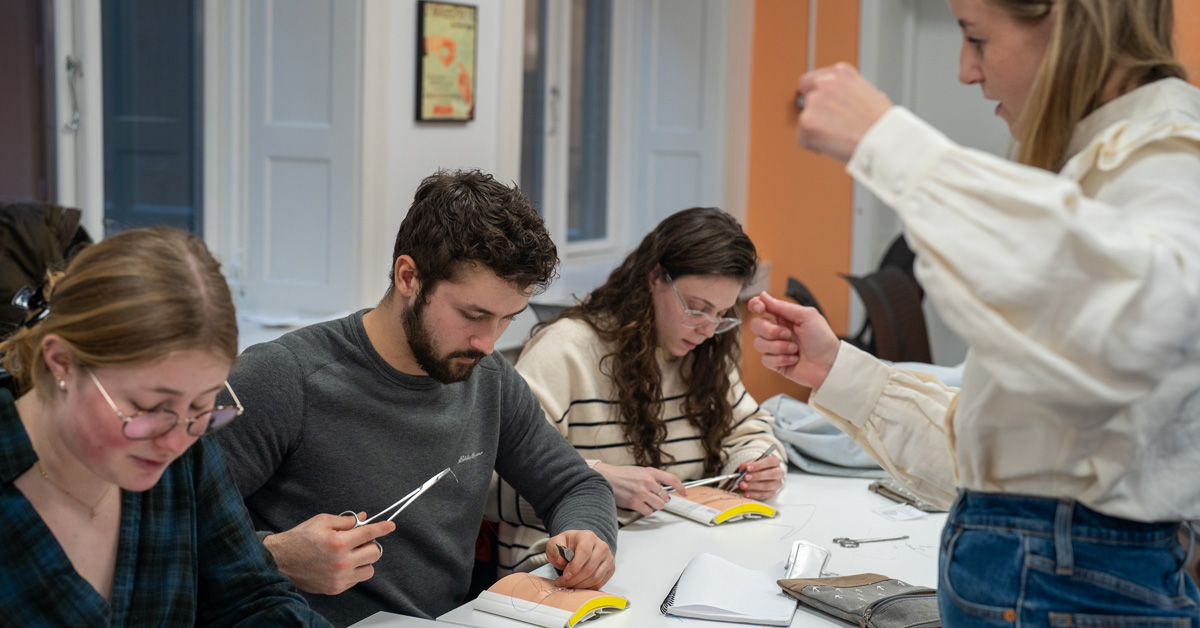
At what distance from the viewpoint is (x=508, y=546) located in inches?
89.5

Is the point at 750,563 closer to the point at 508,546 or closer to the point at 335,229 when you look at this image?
the point at 508,546

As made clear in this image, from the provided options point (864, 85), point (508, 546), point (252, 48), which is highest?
point (252, 48)

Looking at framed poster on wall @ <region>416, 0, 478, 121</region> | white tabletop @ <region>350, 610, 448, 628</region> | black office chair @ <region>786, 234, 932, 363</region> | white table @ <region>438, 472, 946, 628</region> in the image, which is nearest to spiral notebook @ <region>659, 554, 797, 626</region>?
white table @ <region>438, 472, 946, 628</region>

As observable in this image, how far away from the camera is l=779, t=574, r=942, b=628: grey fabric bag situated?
1.55 metres

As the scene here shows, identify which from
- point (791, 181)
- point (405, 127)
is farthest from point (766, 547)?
point (791, 181)

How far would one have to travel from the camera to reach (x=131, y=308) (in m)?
1.10

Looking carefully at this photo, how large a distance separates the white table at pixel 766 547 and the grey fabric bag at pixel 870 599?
0.09 feet

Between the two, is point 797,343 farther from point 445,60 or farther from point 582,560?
point 445,60

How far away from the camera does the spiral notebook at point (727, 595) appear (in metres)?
1.61

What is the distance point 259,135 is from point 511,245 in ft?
6.56

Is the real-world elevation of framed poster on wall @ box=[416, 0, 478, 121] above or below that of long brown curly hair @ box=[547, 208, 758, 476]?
above

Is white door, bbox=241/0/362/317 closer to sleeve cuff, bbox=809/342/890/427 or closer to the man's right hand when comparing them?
the man's right hand

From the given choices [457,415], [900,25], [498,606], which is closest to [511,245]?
[457,415]

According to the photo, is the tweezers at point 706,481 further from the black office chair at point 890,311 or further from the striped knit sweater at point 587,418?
the black office chair at point 890,311
